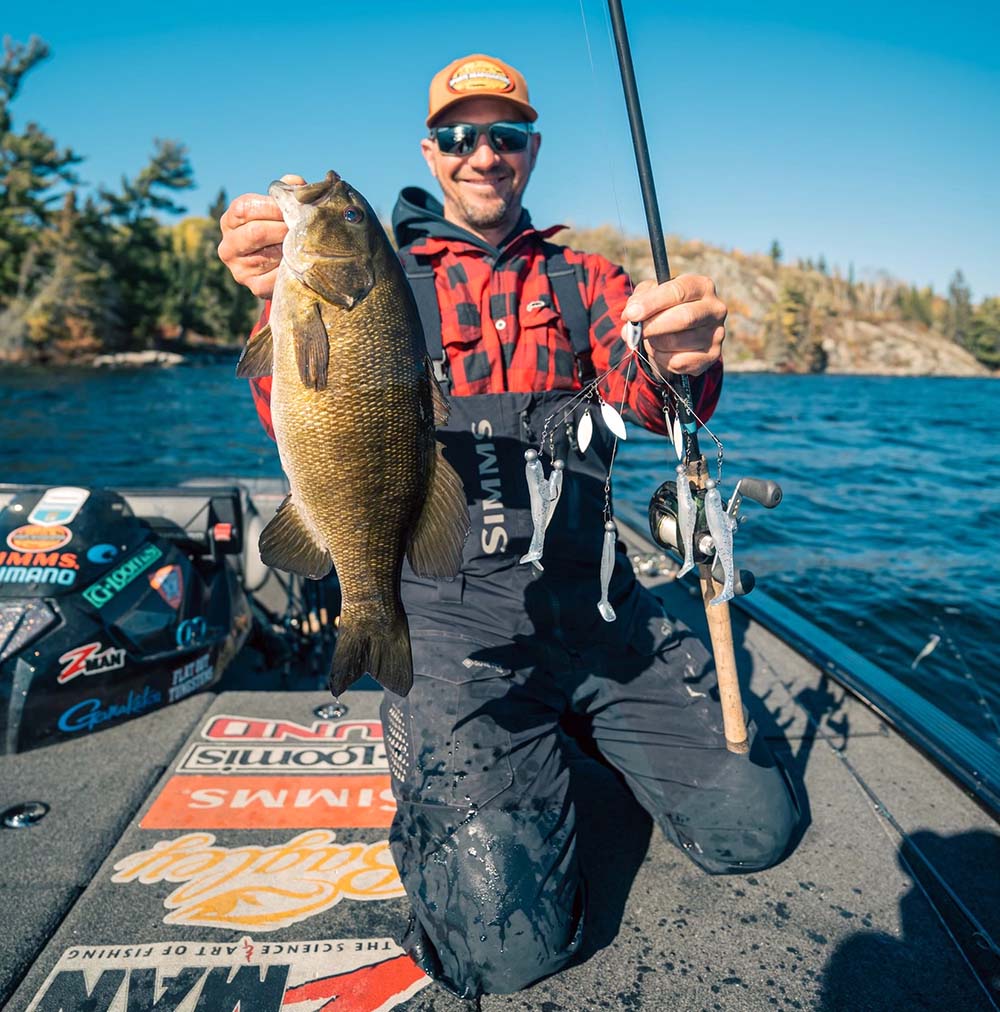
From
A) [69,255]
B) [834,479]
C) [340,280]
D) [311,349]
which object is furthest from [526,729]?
[69,255]

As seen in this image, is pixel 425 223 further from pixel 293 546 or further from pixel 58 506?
pixel 58 506

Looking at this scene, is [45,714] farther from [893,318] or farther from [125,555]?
[893,318]

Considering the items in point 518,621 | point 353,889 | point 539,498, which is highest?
point 539,498

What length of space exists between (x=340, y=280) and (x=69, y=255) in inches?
→ 2223

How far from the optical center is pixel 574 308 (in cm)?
303

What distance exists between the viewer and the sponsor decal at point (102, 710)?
121 inches

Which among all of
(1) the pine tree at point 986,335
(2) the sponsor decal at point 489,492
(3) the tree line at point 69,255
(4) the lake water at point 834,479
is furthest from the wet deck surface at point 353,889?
(1) the pine tree at point 986,335

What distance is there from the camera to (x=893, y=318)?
344 feet

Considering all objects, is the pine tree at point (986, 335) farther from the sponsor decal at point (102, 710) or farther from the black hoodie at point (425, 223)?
the sponsor decal at point (102, 710)

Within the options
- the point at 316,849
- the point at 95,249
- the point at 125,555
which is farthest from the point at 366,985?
the point at 95,249

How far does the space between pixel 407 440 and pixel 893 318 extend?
121 meters

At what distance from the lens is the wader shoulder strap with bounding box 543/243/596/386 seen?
119 inches

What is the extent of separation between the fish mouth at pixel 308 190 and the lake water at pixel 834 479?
5.57m

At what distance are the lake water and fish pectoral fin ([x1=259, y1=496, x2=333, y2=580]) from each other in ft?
17.0
